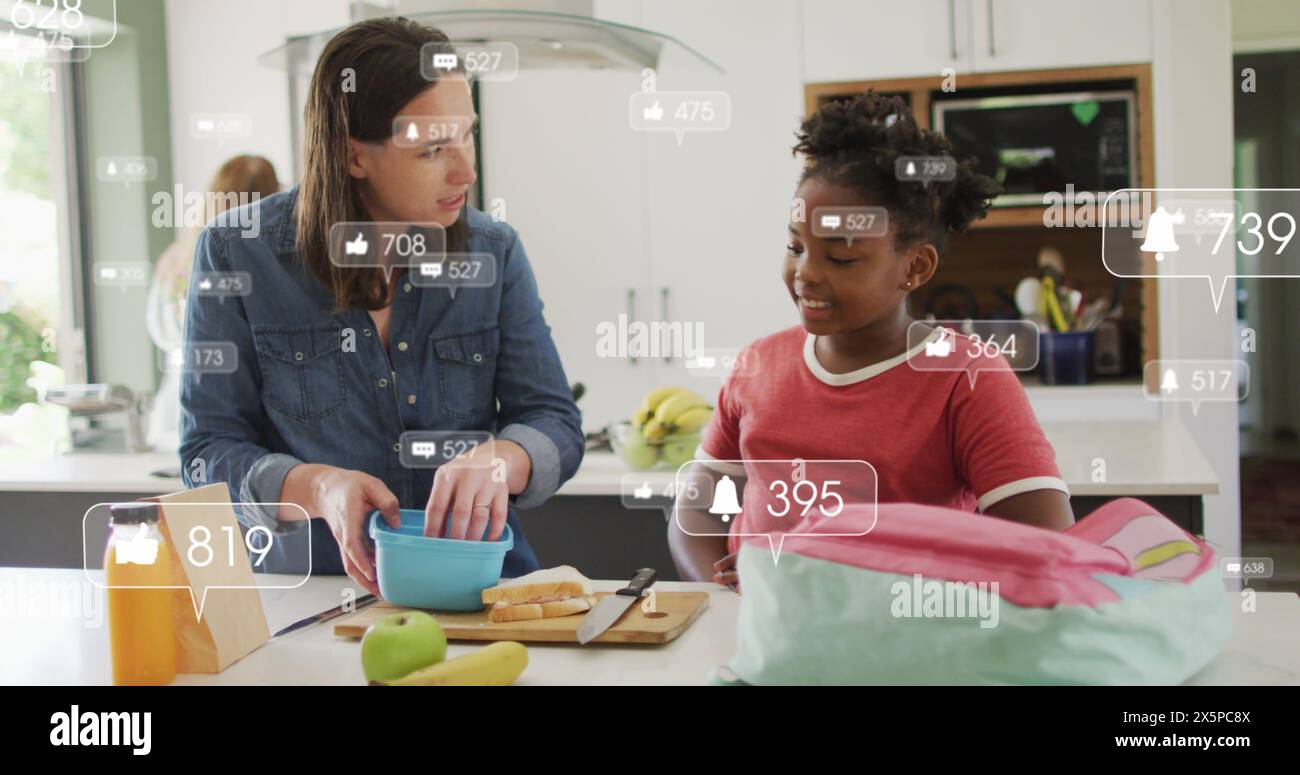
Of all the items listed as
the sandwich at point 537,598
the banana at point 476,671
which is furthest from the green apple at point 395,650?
the sandwich at point 537,598

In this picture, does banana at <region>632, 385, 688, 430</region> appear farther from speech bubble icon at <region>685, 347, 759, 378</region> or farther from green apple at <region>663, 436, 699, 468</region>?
speech bubble icon at <region>685, 347, 759, 378</region>

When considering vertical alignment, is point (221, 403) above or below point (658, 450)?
above

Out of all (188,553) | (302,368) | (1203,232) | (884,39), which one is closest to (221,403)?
(302,368)

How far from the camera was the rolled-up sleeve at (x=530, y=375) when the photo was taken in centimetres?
102

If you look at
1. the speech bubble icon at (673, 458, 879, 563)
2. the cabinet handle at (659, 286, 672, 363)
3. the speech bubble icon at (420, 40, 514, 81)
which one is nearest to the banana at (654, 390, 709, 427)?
the speech bubble icon at (673, 458, 879, 563)

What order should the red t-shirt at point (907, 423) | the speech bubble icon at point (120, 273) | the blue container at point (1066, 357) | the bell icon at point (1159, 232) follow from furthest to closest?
the blue container at point (1066, 357) → the speech bubble icon at point (120, 273) → the bell icon at point (1159, 232) → the red t-shirt at point (907, 423)

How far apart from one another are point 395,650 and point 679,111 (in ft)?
7.08

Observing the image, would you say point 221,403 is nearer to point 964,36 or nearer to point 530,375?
point 530,375

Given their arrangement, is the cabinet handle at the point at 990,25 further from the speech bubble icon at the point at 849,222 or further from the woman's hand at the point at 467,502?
the woman's hand at the point at 467,502

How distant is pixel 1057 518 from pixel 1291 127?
1122mm

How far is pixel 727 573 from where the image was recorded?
36.3 inches

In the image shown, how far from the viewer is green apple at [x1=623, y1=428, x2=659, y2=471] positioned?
59.0 inches

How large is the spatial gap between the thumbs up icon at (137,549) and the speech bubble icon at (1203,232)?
Result: 2.74 feet

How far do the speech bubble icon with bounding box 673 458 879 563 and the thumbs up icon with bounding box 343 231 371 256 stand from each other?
359 millimetres
